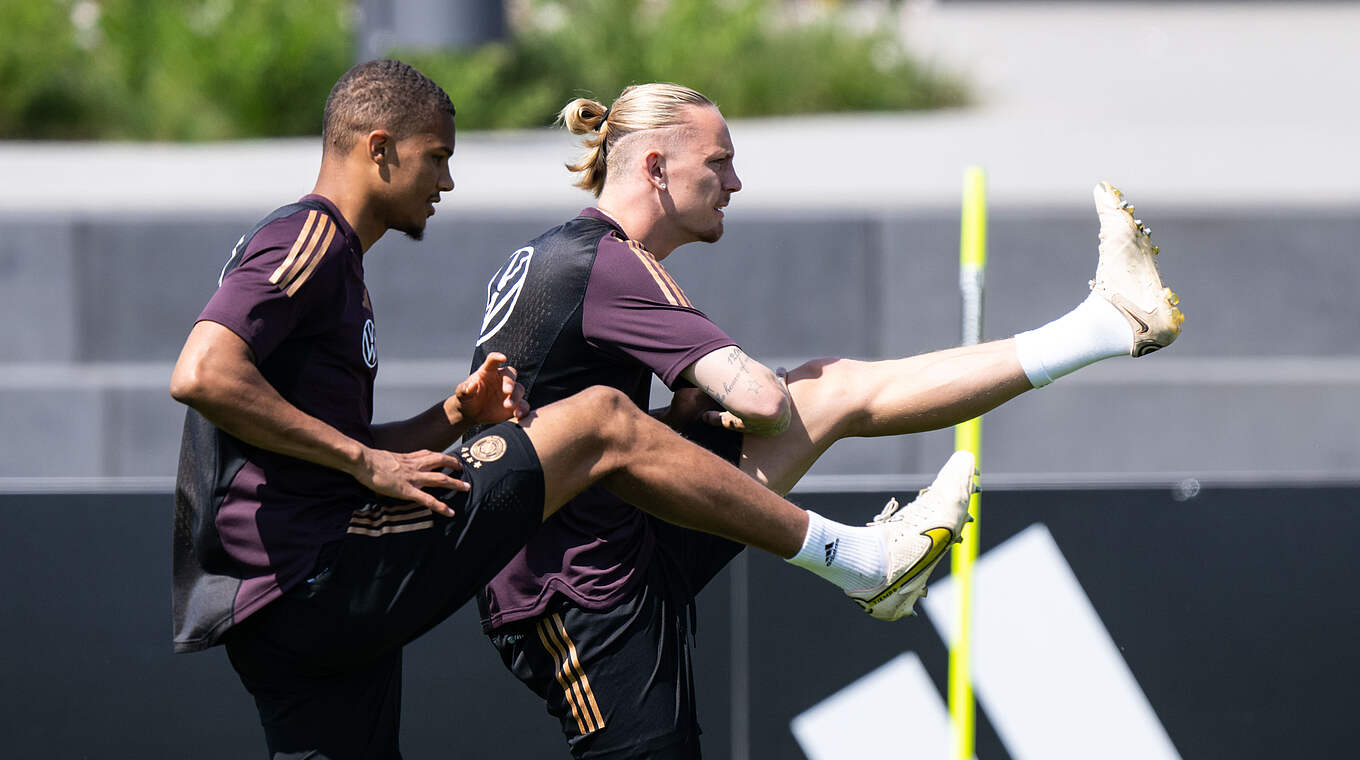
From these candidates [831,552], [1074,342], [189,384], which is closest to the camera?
[189,384]

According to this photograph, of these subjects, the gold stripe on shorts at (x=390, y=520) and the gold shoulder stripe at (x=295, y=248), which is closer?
the gold shoulder stripe at (x=295, y=248)

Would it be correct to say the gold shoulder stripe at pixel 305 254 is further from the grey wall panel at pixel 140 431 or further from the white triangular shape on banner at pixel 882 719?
the grey wall panel at pixel 140 431

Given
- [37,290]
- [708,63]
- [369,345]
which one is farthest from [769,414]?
[708,63]

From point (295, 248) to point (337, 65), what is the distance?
8.43 meters

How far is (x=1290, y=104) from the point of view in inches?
476

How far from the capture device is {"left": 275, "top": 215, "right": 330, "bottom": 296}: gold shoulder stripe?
270cm

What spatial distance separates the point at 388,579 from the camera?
112 inches

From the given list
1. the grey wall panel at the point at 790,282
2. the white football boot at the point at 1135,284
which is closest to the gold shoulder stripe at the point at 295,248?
the white football boot at the point at 1135,284

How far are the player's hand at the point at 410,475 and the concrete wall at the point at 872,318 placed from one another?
17.2 feet

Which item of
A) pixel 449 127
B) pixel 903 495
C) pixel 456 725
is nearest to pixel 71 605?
pixel 456 725

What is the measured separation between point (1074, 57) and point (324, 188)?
1112cm

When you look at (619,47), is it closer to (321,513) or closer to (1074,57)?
(1074,57)

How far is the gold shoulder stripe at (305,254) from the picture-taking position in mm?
2695

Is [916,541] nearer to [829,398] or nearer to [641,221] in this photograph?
[829,398]
